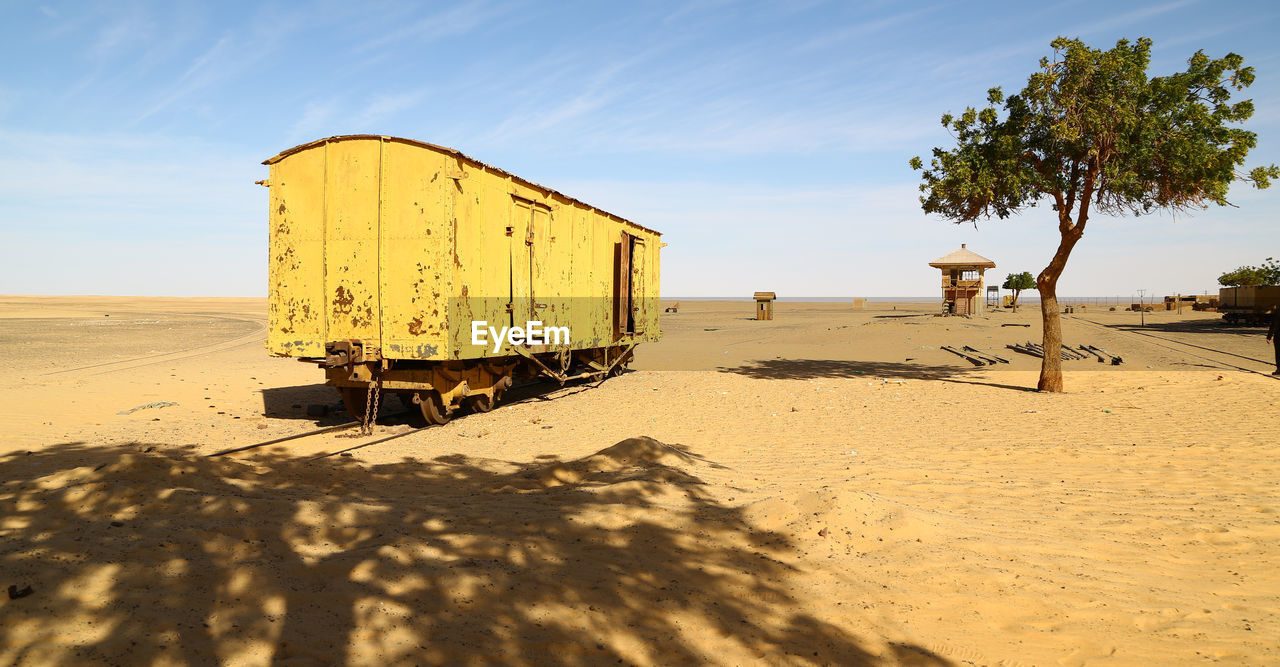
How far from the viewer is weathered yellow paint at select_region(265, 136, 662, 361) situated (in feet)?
28.5

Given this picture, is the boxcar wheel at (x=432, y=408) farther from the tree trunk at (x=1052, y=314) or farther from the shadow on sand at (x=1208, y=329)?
the shadow on sand at (x=1208, y=329)

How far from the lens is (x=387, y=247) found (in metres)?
8.81

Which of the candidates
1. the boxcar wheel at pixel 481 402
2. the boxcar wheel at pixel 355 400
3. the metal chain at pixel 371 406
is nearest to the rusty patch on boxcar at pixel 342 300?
the metal chain at pixel 371 406

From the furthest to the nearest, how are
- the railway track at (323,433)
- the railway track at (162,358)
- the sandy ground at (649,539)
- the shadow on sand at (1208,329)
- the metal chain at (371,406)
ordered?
the shadow on sand at (1208,329), the railway track at (162,358), the metal chain at (371,406), the railway track at (323,433), the sandy ground at (649,539)

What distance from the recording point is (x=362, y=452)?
812 centimetres

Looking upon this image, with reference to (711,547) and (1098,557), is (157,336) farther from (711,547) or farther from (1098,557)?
(1098,557)

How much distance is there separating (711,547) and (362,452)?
519cm

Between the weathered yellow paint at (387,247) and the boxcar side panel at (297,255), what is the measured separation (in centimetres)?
1

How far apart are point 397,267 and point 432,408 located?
2.06 meters

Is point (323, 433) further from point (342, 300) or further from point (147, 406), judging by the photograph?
point (147, 406)

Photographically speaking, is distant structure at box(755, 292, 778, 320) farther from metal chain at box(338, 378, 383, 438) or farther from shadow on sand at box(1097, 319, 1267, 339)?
metal chain at box(338, 378, 383, 438)

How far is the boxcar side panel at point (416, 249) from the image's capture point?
8.65 metres
